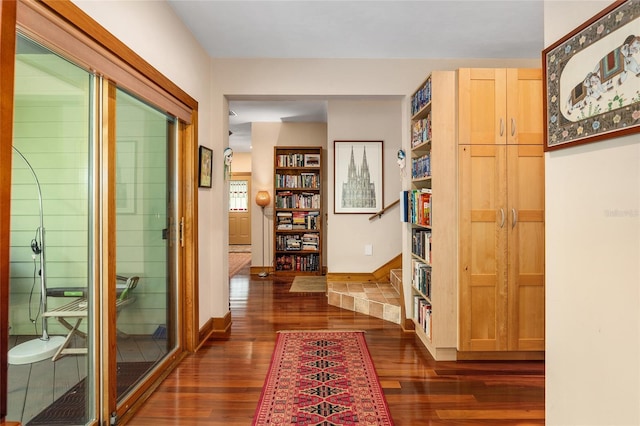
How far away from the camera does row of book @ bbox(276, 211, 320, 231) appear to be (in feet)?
22.2

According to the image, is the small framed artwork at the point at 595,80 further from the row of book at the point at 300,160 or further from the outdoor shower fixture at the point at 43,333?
the row of book at the point at 300,160

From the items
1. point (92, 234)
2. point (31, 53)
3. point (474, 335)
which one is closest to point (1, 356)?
point (92, 234)

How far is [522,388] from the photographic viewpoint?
8.43 ft

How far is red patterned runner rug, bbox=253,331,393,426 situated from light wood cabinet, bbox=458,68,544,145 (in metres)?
1.97

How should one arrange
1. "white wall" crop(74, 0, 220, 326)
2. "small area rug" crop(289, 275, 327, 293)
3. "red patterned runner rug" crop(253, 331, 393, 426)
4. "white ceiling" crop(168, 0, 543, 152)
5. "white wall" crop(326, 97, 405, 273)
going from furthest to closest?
"small area rug" crop(289, 275, 327, 293) < "white wall" crop(326, 97, 405, 273) < "white ceiling" crop(168, 0, 543, 152) < "red patterned runner rug" crop(253, 331, 393, 426) < "white wall" crop(74, 0, 220, 326)

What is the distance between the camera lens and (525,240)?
9.67 feet

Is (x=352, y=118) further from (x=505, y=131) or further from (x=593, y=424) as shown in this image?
(x=593, y=424)

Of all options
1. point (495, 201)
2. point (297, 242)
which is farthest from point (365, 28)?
point (297, 242)

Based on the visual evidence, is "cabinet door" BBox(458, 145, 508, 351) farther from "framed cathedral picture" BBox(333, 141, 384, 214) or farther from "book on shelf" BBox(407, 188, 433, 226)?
"framed cathedral picture" BBox(333, 141, 384, 214)

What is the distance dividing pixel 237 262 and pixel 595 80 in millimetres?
7536

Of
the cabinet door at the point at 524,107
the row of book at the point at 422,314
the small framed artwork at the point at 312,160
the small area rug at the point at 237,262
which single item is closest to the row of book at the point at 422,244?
the row of book at the point at 422,314

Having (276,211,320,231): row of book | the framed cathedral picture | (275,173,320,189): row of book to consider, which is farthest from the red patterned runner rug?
(275,173,320,189): row of book

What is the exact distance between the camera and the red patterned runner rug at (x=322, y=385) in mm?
2176

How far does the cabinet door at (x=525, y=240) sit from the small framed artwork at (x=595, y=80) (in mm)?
1464
